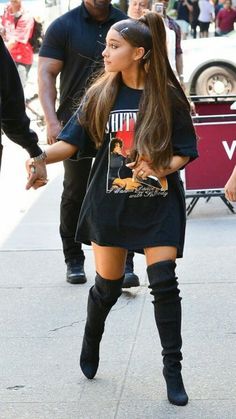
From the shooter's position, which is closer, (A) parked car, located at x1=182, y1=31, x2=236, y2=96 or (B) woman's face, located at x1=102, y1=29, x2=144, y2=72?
(B) woman's face, located at x1=102, y1=29, x2=144, y2=72

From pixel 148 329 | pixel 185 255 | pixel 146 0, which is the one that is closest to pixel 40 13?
pixel 146 0

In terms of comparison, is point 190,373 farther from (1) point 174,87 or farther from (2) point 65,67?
(2) point 65,67

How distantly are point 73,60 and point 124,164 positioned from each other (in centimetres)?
198

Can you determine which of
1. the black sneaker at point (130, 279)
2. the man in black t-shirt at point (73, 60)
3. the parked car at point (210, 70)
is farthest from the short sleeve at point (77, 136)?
the parked car at point (210, 70)

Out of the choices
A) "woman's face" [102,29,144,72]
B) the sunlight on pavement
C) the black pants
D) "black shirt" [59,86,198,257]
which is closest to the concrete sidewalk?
the black pants

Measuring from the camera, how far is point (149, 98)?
4.33m

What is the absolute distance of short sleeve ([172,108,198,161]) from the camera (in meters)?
4.35

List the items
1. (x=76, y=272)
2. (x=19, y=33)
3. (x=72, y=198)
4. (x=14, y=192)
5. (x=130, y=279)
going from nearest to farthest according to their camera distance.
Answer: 1. (x=130, y=279)
2. (x=72, y=198)
3. (x=76, y=272)
4. (x=14, y=192)
5. (x=19, y=33)

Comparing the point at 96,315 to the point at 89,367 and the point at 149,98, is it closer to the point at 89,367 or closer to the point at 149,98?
the point at 89,367

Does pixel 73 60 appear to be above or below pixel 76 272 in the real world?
above

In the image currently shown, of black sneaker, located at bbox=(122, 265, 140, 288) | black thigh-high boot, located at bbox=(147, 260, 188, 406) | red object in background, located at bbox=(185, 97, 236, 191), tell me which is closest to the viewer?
black thigh-high boot, located at bbox=(147, 260, 188, 406)

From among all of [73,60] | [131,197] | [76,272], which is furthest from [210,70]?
[131,197]

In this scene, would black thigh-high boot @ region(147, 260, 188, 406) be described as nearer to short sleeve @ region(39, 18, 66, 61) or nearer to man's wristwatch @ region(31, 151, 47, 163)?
man's wristwatch @ region(31, 151, 47, 163)

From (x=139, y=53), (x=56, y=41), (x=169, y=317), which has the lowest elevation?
(x=169, y=317)
